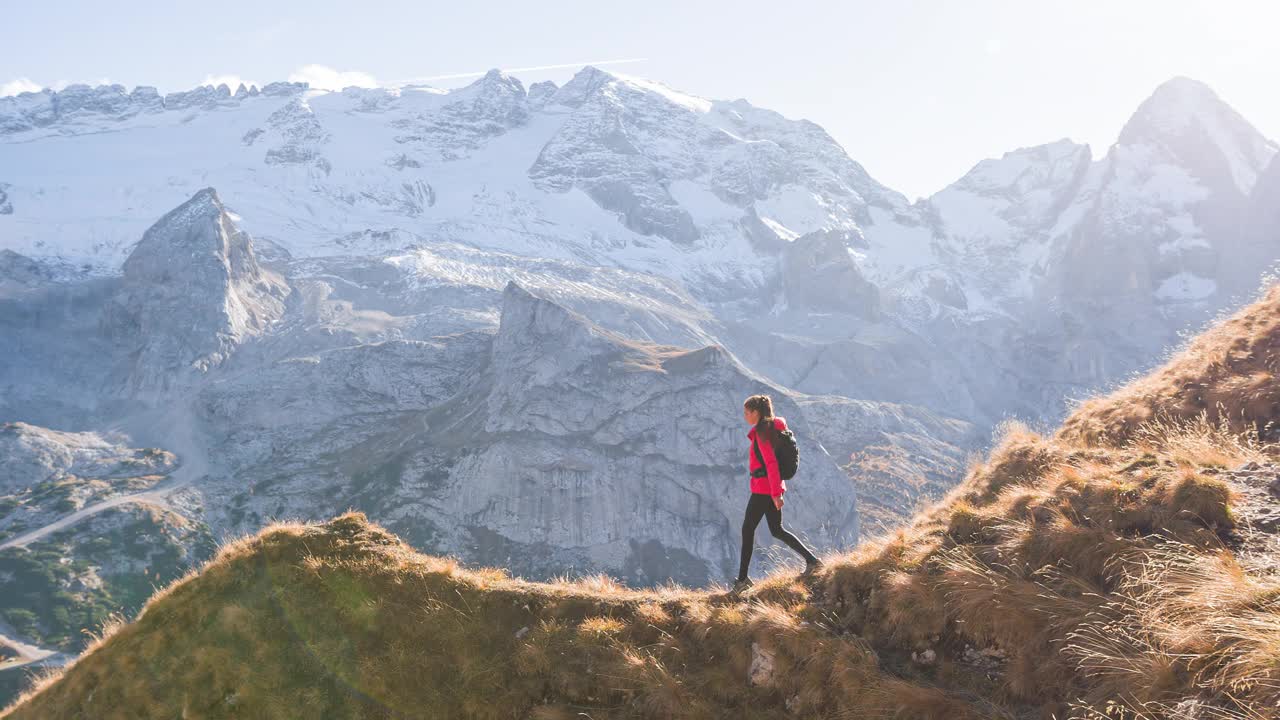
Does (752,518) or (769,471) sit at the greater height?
(769,471)

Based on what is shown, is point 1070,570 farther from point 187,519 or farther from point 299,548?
point 187,519

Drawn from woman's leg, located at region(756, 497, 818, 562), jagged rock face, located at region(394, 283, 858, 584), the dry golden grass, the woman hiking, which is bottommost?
jagged rock face, located at region(394, 283, 858, 584)

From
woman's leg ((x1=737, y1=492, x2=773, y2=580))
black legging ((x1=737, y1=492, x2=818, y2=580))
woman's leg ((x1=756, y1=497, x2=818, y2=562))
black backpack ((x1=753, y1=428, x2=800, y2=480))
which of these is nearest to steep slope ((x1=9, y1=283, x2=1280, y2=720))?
woman's leg ((x1=756, y1=497, x2=818, y2=562))

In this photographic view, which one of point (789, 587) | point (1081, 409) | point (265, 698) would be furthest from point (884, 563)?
point (1081, 409)

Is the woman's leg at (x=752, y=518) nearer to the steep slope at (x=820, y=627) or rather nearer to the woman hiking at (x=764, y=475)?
the woman hiking at (x=764, y=475)

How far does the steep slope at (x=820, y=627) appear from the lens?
654 centimetres

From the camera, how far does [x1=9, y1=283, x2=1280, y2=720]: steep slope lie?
21.5 ft

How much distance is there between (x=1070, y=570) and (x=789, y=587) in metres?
4.20

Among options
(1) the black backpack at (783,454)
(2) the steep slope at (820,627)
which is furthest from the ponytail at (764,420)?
(2) the steep slope at (820,627)

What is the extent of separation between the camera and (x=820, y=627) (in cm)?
913

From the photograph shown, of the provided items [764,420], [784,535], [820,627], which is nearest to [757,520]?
[784,535]

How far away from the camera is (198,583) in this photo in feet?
38.7

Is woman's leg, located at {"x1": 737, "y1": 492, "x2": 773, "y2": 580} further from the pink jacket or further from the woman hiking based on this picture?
the pink jacket

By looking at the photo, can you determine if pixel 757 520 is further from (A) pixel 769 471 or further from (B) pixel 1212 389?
(B) pixel 1212 389
